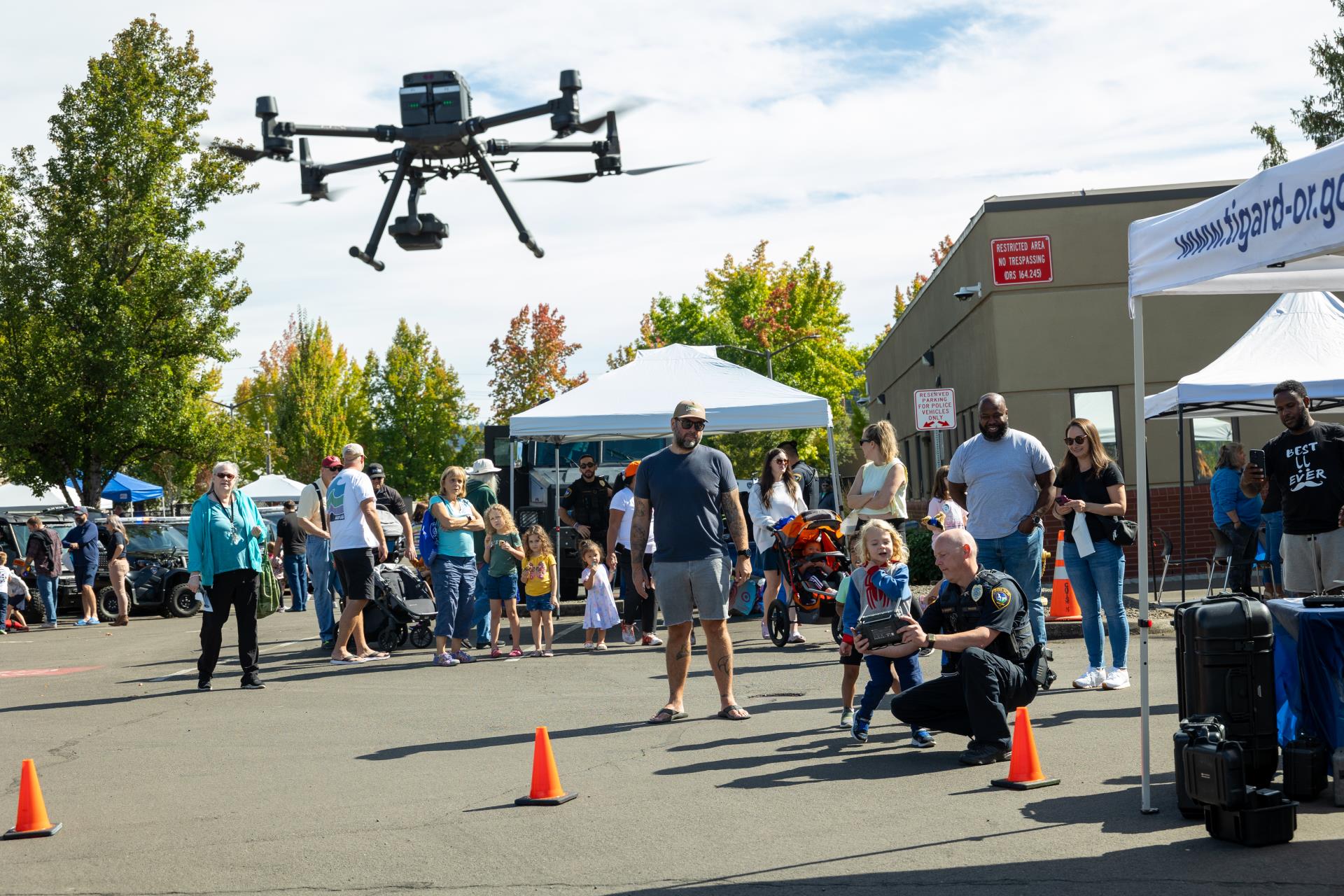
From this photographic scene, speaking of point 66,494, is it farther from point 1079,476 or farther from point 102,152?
point 1079,476

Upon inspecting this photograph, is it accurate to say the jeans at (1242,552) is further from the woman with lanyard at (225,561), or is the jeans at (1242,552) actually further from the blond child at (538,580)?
the woman with lanyard at (225,561)

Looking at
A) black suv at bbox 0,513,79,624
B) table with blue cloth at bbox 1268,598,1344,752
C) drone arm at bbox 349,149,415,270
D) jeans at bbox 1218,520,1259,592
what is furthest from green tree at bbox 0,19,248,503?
table with blue cloth at bbox 1268,598,1344,752

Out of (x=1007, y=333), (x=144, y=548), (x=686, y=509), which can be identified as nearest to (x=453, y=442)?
(x=144, y=548)

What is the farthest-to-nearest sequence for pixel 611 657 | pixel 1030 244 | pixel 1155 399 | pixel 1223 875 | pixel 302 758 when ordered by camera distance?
pixel 1030 244 < pixel 1155 399 < pixel 611 657 < pixel 302 758 < pixel 1223 875

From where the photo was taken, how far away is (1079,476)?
9445 millimetres

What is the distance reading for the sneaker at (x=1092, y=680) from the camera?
9.56 metres

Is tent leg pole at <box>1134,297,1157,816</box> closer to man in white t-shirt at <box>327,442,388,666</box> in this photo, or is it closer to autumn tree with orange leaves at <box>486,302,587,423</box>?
man in white t-shirt at <box>327,442,388,666</box>

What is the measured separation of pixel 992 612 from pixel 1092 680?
260 cm

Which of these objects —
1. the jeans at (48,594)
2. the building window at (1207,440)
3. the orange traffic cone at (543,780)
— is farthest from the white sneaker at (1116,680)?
Result: the jeans at (48,594)

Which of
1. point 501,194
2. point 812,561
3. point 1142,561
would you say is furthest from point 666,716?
point 501,194

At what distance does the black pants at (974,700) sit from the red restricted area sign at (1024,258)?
1478 centimetres

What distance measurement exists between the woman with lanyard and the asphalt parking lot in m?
0.40

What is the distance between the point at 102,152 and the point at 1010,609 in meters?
26.2

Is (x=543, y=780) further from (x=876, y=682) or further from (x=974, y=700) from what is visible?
(x=974, y=700)
